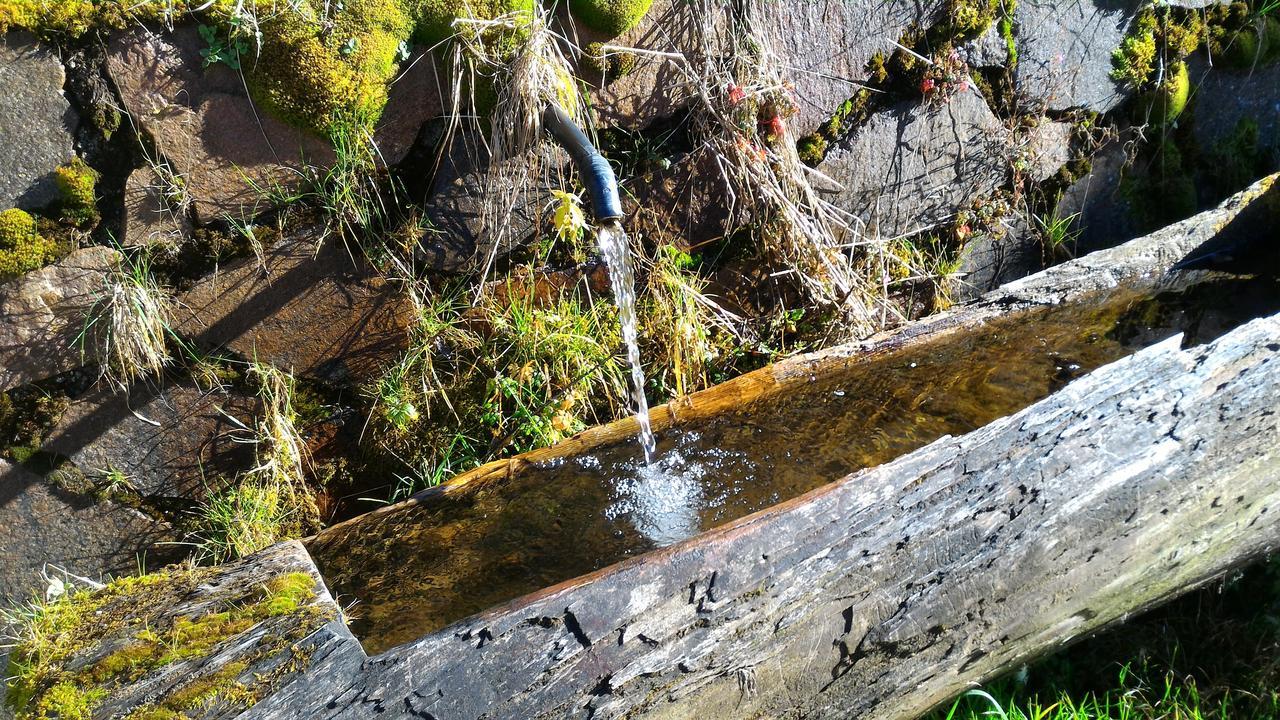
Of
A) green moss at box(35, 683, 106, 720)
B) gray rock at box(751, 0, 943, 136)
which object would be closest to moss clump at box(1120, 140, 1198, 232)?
gray rock at box(751, 0, 943, 136)

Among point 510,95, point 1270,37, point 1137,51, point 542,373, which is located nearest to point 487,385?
point 542,373

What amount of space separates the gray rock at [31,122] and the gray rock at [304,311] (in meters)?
0.45

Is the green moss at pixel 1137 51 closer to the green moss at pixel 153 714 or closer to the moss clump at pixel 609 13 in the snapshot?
the moss clump at pixel 609 13

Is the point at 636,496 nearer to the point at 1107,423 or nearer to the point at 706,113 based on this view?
the point at 1107,423

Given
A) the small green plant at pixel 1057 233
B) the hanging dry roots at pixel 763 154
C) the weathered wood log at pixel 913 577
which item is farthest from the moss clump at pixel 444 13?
the small green plant at pixel 1057 233

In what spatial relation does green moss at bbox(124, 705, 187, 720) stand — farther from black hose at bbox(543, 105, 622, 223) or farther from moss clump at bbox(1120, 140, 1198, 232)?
moss clump at bbox(1120, 140, 1198, 232)

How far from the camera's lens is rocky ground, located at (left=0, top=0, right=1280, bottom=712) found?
2.36m

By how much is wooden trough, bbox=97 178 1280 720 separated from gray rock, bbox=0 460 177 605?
1.43 metres

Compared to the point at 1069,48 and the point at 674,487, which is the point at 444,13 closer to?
the point at 674,487

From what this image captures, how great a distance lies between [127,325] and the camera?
2.35m

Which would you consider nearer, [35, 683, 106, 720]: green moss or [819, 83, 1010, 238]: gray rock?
[35, 683, 106, 720]: green moss

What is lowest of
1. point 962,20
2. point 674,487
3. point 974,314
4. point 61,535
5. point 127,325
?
point 674,487

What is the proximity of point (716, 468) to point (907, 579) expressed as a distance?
0.83m

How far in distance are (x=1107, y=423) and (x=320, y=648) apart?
1559 mm
